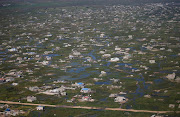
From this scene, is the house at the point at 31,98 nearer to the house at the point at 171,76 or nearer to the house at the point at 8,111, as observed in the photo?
the house at the point at 8,111

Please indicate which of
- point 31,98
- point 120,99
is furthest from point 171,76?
point 31,98

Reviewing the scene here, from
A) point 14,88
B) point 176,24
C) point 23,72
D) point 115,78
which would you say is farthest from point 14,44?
point 176,24

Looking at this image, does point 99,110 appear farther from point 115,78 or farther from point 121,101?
point 115,78

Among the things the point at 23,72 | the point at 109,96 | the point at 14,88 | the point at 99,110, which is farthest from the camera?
the point at 23,72

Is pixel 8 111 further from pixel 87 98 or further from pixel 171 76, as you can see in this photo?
pixel 171 76

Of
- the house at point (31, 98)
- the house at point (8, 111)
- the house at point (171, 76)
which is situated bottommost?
the house at point (8, 111)

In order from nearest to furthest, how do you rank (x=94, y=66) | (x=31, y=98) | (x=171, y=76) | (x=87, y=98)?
(x=87, y=98) < (x=31, y=98) < (x=171, y=76) < (x=94, y=66)

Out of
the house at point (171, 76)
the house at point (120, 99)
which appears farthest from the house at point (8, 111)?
the house at point (171, 76)

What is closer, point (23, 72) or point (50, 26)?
point (23, 72)

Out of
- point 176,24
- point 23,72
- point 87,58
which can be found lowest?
point 23,72
